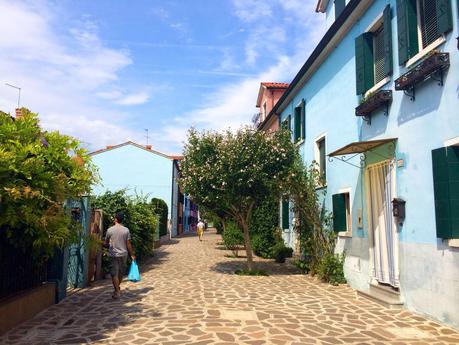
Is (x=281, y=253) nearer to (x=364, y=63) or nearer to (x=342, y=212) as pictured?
(x=342, y=212)

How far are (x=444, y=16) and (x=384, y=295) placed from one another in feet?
16.8

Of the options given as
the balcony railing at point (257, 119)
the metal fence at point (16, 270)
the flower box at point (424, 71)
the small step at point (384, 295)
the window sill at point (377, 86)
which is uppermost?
the balcony railing at point (257, 119)

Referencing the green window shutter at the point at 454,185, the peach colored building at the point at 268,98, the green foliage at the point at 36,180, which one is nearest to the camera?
the green foliage at the point at 36,180

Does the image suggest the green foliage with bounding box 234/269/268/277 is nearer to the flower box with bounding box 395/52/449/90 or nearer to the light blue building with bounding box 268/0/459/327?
the light blue building with bounding box 268/0/459/327

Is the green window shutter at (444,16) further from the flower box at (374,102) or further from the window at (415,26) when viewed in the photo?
the flower box at (374,102)

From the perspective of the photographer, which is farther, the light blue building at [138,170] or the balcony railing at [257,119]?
the light blue building at [138,170]

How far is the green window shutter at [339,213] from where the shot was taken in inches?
404

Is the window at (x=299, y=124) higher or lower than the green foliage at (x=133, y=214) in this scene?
higher

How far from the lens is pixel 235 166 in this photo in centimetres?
1116

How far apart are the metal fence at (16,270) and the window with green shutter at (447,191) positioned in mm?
6554

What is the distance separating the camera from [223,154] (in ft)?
37.0

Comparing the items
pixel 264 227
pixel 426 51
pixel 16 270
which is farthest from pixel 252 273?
pixel 426 51

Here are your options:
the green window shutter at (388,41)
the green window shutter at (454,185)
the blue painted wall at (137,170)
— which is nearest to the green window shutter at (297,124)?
the green window shutter at (388,41)

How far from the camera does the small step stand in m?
7.31
